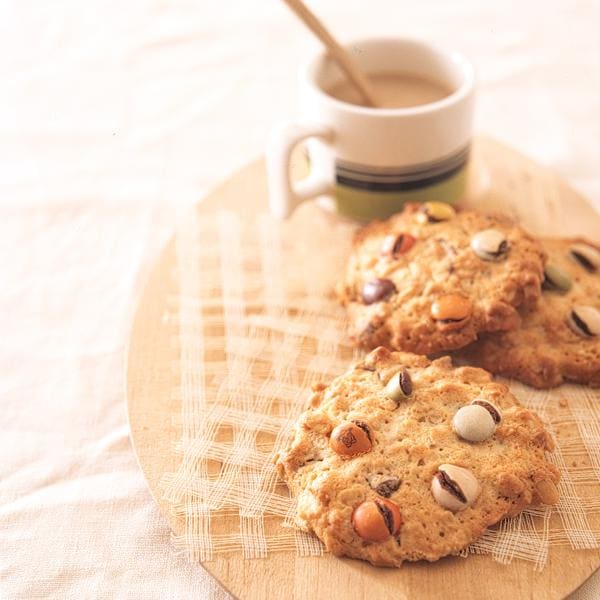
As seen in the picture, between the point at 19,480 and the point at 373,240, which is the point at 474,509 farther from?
the point at 19,480

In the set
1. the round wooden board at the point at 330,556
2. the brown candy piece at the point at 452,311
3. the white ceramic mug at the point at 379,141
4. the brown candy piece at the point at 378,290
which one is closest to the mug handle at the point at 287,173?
the white ceramic mug at the point at 379,141

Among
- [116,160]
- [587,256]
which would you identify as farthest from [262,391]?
[116,160]

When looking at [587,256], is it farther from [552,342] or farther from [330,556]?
[330,556]

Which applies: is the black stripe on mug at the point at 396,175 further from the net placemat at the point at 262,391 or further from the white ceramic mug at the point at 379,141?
the net placemat at the point at 262,391

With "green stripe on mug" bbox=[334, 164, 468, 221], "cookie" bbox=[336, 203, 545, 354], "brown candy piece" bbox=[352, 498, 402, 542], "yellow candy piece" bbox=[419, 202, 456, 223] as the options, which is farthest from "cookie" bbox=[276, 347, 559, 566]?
"green stripe on mug" bbox=[334, 164, 468, 221]

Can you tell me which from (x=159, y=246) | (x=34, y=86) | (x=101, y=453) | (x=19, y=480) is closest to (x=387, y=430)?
(x=101, y=453)

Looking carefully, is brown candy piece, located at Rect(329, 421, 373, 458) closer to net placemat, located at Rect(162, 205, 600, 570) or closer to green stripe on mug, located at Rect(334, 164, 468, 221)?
net placemat, located at Rect(162, 205, 600, 570)
